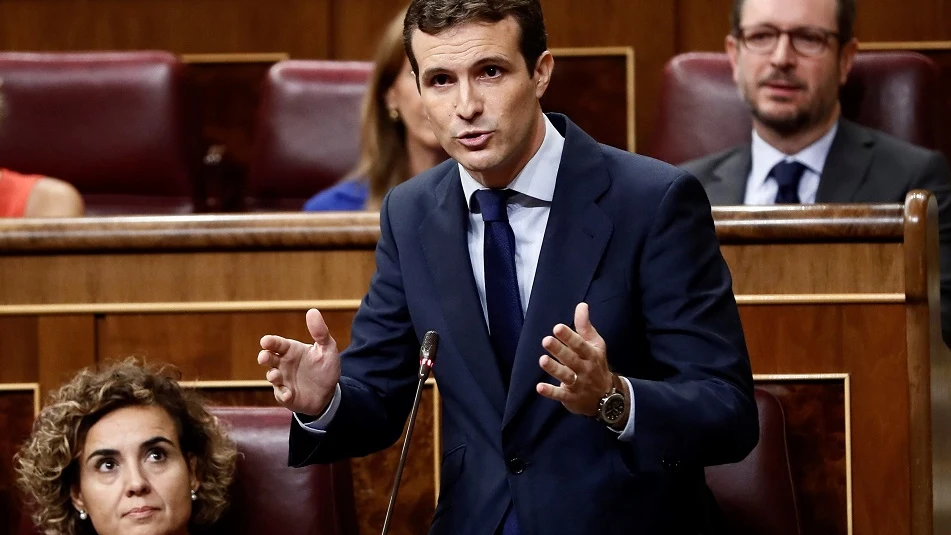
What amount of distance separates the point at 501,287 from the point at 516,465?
0.14 meters

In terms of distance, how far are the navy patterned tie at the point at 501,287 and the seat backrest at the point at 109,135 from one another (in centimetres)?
105

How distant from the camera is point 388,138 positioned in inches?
75.5

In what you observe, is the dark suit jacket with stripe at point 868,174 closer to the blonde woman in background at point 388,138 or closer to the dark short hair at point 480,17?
the blonde woman in background at point 388,138

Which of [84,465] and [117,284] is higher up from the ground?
[117,284]

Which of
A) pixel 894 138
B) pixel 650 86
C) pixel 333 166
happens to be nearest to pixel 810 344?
pixel 894 138

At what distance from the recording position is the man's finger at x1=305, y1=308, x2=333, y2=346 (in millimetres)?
955

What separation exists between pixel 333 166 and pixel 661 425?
3.92 feet

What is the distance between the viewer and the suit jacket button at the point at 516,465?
1.01m

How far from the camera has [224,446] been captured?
1253 millimetres

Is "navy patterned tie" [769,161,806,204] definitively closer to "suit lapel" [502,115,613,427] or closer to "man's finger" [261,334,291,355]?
"suit lapel" [502,115,613,427]

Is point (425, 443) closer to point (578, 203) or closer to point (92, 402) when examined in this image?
point (92, 402)

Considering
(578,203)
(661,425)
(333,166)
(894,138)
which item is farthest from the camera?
(333,166)

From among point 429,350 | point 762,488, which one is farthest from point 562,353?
point 762,488

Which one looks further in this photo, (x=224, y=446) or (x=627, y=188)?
(x=224, y=446)
